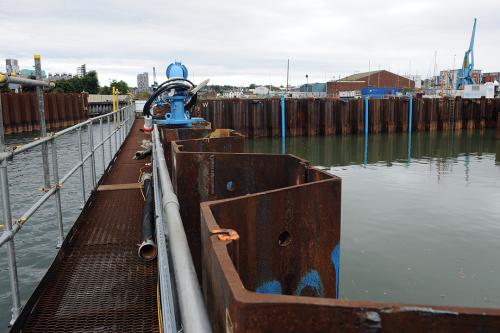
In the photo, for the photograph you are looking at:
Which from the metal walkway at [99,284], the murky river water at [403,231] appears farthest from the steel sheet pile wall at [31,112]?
the metal walkway at [99,284]

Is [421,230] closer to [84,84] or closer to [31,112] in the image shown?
[31,112]

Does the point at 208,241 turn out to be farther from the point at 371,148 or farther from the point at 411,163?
the point at 371,148

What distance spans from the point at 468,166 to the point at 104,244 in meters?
20.7

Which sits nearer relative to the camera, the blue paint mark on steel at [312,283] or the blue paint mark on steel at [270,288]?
the blue paint mark on steel at [270,288]

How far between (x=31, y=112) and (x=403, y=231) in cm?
3845

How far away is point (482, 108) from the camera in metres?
40.3

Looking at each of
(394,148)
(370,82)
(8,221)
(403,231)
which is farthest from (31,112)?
(370,82)

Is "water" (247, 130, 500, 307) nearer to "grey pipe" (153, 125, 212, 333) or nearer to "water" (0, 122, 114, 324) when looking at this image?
"water" (0, 122, 114, 324)

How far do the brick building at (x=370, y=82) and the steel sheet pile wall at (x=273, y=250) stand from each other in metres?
81.8

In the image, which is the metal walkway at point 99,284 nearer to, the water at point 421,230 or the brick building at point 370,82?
the water at point 421,230

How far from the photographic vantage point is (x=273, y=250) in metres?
3.14

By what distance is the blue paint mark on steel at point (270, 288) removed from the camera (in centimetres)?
307

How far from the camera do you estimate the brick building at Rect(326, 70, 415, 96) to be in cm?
8475

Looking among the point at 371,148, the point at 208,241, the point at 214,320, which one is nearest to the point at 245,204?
the point at 208,241
